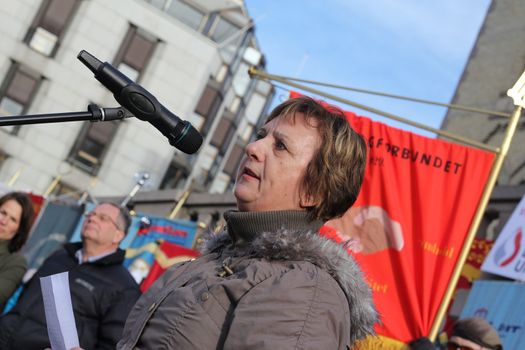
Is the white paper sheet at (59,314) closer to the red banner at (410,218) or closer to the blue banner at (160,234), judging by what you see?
the red banner at (410,218)

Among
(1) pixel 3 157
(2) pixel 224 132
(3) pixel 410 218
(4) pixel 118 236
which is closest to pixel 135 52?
(1) pixel 3 157

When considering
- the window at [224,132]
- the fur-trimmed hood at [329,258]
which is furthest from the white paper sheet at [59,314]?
the window at [224,132]

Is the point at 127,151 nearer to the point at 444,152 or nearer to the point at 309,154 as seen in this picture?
the point at 444,152

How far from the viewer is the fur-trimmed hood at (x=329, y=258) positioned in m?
2.35

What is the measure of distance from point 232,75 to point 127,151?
8.84m

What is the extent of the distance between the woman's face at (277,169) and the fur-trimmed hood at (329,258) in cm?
15

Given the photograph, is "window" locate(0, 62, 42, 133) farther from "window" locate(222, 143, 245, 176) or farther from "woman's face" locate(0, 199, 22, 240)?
"woman's face" locate(0, 199, 22, 240)

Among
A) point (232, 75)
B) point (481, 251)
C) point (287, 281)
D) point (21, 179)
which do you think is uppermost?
point (232, 75)

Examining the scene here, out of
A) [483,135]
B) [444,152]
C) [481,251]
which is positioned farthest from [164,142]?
[444,152]

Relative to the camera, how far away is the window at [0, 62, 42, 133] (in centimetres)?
3628

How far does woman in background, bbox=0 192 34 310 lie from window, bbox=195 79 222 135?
35.7 metres

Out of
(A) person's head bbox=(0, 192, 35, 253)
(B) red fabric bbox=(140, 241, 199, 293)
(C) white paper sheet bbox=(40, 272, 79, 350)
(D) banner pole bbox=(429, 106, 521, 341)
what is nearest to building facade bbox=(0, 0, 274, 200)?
(B) red fabric bbox=(140, 241, 199, 293)

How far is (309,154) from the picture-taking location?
2.61 metres

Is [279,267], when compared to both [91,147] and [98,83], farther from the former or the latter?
[98,83]
